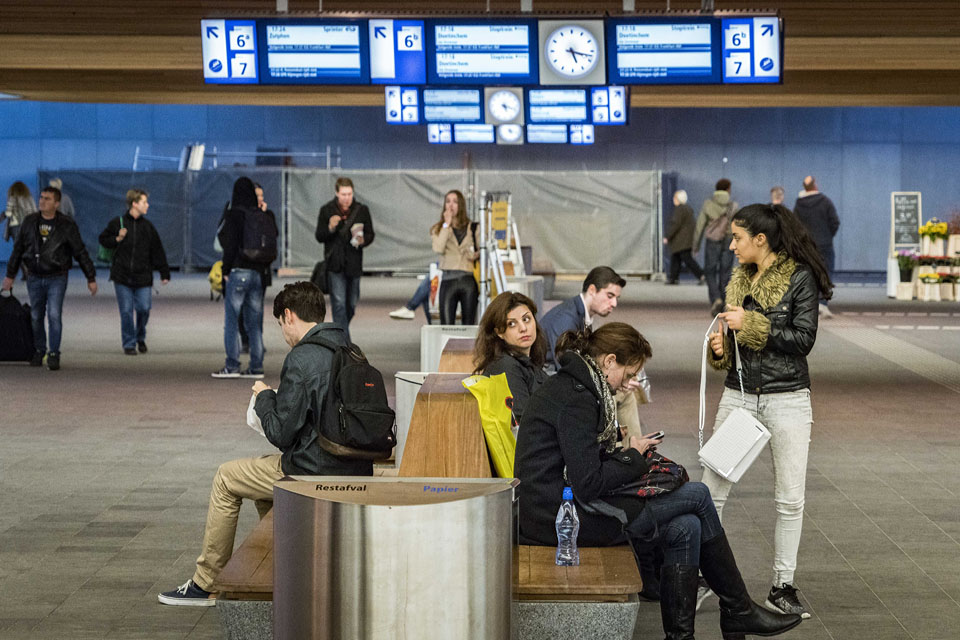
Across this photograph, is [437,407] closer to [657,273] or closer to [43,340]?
[43,340]

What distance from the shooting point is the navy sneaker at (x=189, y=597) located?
5254 millimetres

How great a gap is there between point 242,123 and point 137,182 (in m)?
3.42

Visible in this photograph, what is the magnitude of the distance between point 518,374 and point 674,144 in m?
26.0

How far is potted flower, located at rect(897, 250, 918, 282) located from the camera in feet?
73.2

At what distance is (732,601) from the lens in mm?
4781

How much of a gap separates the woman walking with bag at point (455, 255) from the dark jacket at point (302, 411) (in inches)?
308

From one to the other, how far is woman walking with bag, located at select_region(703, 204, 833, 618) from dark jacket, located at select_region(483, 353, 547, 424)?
2.60 ft

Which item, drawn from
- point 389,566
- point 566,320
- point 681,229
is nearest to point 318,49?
point 566,320

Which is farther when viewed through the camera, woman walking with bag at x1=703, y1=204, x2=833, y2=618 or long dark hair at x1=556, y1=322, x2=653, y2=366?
woman walking with bag at x1=703, y1=204, x2=833, y2=618

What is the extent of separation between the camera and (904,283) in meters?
22.4

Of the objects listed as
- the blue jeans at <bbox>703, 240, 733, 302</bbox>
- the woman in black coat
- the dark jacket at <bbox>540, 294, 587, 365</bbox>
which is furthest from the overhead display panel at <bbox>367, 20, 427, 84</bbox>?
the blue jeans at <bbox>703, 240, 733, 302</bbox>

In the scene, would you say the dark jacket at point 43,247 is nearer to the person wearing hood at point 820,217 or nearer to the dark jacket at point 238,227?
the dark jacket at point 238,227

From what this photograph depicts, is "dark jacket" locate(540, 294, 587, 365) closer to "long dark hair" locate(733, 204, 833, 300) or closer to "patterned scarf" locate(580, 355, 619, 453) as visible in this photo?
"long dark hair" locate(733, 204, 833, 300)

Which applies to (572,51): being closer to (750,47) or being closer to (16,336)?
(750,47)
